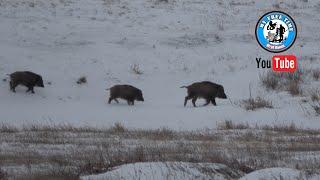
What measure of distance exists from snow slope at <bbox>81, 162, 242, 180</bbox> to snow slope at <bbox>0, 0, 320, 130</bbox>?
9.34 metres

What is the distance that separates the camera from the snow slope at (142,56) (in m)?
20.7

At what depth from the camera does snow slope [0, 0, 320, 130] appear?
20.7 m

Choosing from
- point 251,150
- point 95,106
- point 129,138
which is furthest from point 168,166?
point 95,106

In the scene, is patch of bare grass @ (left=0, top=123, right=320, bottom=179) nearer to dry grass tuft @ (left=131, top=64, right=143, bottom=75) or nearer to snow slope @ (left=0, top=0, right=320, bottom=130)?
snow slope @ (left=0, top=0, right=320, bottom=130)

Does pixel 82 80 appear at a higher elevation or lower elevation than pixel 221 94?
higher

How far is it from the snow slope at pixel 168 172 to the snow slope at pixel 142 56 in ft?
30.6

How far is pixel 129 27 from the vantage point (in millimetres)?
32438

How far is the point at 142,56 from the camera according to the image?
96.5ft

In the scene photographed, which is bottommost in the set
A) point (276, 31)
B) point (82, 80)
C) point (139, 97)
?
point (139, 97)

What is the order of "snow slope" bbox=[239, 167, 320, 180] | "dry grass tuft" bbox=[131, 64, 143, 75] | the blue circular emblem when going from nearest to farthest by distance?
"snow slope" bbox=[239, 167, 320, 180]
"dry grass tuft" bbox=[131, 64, 143, 75]
the blue circular emblem

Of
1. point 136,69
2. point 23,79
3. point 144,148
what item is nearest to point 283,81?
point 136,69

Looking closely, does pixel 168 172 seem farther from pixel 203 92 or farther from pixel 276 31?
pixel 276 31

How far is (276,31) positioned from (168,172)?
21.7 meters

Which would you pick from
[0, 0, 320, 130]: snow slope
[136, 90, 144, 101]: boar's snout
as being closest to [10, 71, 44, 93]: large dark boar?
[0, 0, 320, 130]: snow slope
